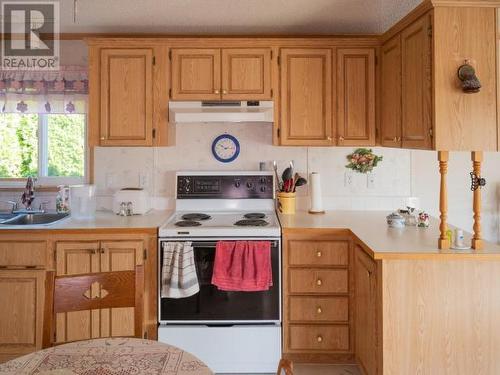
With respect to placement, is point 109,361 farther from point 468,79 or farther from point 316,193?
point 316,193

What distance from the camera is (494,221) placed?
11.3 feet

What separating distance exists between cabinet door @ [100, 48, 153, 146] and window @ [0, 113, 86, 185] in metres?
0.52

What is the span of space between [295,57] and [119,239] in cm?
177

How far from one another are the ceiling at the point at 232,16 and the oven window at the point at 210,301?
158cm

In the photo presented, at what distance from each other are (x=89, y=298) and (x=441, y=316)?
1646 millimetres

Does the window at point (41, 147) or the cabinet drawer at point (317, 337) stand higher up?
the window at point (41, 147)

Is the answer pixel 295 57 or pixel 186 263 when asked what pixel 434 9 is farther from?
pixel 186 263

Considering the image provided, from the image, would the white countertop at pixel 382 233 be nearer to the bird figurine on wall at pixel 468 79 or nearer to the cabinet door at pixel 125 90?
the bird figurine on wall at pixel 468 79

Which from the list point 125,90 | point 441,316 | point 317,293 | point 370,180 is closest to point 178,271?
point 317,293

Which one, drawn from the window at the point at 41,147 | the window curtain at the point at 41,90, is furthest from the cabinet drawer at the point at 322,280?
the window curtain at the point at 41,90

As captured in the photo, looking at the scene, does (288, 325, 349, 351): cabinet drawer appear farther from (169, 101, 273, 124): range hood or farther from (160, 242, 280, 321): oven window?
(169, 101, 273, 124): range hood

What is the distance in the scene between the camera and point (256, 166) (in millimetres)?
3496

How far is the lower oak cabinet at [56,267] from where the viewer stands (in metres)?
2.73

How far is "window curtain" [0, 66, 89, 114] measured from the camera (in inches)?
135
